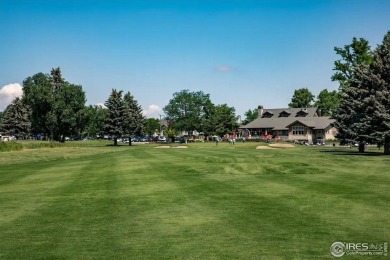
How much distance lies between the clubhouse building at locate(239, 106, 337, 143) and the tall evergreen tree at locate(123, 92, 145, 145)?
3364 cm

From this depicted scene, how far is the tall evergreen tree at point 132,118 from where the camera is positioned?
93.1m

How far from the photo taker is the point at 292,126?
111 m

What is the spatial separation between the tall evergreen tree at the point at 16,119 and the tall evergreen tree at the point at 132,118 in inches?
1631

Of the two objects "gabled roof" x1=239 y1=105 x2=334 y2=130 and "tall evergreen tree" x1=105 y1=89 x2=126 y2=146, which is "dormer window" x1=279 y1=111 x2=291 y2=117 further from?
"tall evergreen tree" x1=105 y1=89 x2=126 y2=146

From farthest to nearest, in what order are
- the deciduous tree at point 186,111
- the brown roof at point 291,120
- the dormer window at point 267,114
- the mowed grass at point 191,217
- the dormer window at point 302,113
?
the deciduous tree at point 186,111
the dormer window at point 267,114
the dormer window at point 302,113
the brown roof at point 291,120
the mowed grass at point 191,217

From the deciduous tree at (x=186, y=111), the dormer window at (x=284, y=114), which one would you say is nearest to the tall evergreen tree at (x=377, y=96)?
the dormer window at (x=284, y=114)

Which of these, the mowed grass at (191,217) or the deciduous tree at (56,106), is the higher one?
the deciduous tree at (56,106)

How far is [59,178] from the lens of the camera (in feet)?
76.0

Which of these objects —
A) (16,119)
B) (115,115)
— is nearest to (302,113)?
(115,115)

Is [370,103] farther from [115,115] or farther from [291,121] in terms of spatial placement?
[291,121]

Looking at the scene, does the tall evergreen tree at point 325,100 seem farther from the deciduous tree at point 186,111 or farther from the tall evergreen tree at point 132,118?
the tall evergreen tree at point 132,118

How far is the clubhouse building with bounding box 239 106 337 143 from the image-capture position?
353 feet

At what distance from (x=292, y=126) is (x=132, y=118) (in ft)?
150

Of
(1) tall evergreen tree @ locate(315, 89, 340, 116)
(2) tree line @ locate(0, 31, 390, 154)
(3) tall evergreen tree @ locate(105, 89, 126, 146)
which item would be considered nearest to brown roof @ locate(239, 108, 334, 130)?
(2) tree line @ locate(0, 31, 390, 154)
